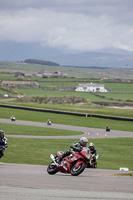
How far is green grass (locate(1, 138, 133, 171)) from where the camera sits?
27.5 meters

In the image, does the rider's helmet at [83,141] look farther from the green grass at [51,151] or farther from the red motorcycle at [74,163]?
the green grass at [51,151]

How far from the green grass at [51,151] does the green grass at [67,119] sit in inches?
656

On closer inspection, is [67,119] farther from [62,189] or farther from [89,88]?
[89,88]

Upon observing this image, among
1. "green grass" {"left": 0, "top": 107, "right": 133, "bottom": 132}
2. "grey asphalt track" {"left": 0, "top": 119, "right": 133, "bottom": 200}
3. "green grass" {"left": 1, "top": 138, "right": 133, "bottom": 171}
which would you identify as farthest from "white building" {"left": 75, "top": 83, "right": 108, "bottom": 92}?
"grey asphalt track" {"left": 0, "top": 119, "right": 133, "bottom": 200}

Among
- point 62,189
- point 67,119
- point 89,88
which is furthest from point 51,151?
point 89,88

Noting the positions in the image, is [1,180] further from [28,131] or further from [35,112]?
[35,112]

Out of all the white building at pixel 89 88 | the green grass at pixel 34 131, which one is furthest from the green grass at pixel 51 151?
the white building at pixel 89 88

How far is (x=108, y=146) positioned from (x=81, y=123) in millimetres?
25124

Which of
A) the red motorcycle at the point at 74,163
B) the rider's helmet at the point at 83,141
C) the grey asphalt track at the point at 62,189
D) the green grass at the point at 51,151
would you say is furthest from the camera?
the green grass at the point at 51,151

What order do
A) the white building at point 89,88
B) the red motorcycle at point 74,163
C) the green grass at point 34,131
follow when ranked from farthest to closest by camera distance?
the white building at point 89,88, the green grass at point 34,131, the red motorcycle at point 74,163

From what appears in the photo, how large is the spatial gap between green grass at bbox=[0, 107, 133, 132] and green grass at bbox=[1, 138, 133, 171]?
16.7 m

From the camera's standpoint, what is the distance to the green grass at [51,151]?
90.3 feet

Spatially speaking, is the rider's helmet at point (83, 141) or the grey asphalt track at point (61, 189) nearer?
the grey asphalt track at point (61, 189)

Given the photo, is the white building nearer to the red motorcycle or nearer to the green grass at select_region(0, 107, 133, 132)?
the green grass at select_region(0, 107, 133, 132)
